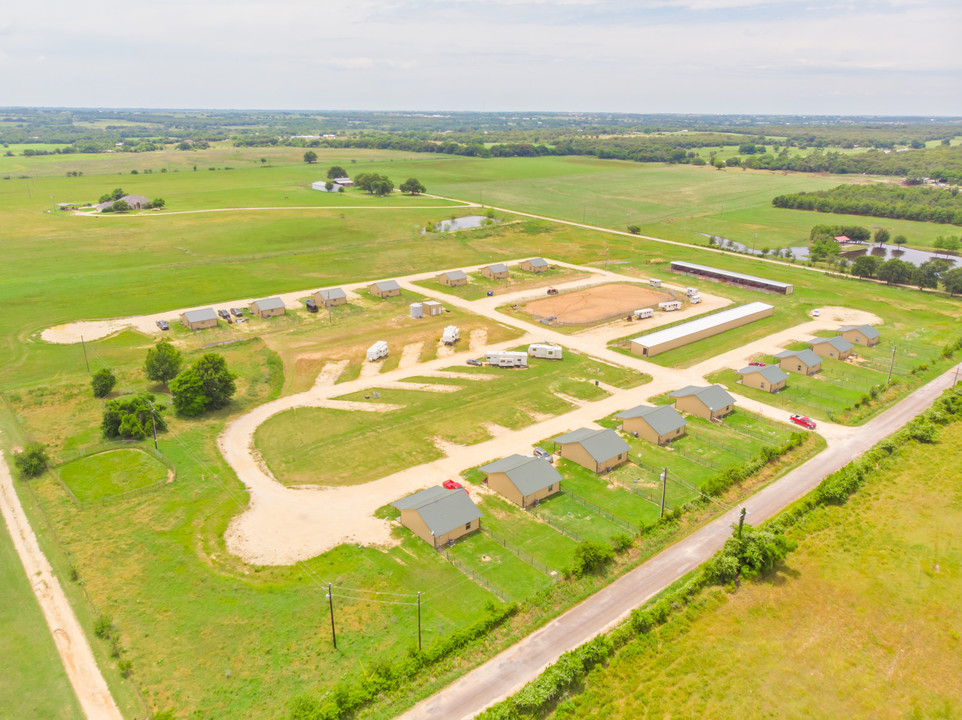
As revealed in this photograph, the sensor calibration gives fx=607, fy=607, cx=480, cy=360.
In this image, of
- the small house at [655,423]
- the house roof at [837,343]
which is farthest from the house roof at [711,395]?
the house roof at [837,343]

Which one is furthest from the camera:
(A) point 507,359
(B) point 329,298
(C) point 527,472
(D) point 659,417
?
(B) point 329,298

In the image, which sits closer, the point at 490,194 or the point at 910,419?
the point at 910,419

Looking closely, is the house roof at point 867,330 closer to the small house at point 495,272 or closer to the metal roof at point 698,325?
the metal roof at point 698,325

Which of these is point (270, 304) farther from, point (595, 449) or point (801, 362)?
point (801, 362)

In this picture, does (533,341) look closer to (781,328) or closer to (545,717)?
(781,328)

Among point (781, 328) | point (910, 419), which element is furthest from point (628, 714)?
point (781, 328)

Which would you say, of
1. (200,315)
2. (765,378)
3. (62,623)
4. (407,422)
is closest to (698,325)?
(765,378)
